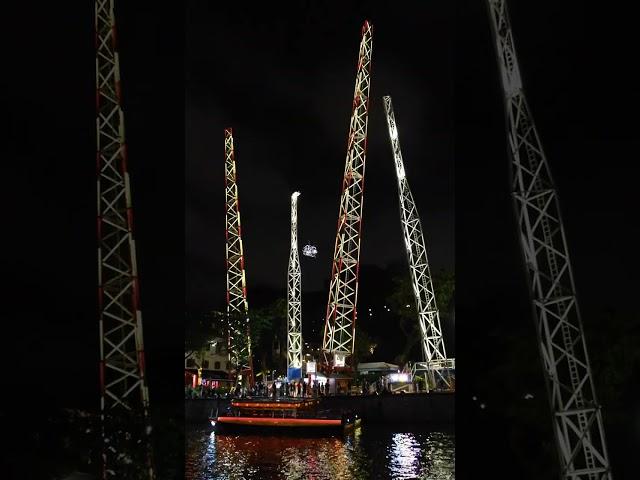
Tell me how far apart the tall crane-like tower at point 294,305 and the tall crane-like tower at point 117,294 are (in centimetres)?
1436

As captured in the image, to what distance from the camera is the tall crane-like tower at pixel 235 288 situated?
17.0m

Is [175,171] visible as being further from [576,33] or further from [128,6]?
[576,33]

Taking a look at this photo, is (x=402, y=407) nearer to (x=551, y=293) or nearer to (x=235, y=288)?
(x=235, y=288)

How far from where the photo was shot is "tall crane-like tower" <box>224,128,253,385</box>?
1695 centimetres

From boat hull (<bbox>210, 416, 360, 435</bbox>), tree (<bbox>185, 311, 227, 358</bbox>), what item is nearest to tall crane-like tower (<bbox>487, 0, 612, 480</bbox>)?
boat hull (<bbox>210, 416, 360, 435</bbox>)

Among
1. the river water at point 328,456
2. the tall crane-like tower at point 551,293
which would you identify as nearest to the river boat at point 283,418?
the river water at point 328,456

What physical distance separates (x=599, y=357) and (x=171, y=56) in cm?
497

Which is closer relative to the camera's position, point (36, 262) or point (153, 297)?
point (36, 262)

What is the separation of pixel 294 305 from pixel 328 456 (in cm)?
1010

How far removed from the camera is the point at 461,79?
6.52 meters

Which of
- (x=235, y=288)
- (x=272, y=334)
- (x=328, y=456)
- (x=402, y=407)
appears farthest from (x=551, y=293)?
(x=272, y=334)

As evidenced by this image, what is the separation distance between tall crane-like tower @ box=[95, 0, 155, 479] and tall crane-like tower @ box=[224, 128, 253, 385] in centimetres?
1011

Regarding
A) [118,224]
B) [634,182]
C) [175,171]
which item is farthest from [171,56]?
[634,182]

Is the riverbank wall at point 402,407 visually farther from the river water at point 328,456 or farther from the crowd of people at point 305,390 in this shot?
the crowd of people at point 305,390
